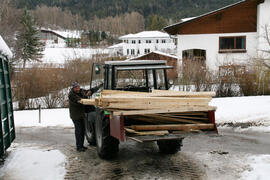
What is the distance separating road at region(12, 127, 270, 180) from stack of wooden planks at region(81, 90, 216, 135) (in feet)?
1.25

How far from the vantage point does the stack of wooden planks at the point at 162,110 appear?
20.9 ft

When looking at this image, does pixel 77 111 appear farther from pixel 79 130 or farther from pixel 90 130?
pixel 90 130

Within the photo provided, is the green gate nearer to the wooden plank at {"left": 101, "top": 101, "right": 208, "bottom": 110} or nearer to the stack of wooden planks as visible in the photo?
the stack of wooden planks

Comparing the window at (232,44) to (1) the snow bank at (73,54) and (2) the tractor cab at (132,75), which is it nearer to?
(1) the snow bank at (73,54)

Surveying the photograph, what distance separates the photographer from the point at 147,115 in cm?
680

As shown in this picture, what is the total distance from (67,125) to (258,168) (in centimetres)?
850

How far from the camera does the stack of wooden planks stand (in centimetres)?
637

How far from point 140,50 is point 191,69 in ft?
202

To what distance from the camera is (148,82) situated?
865 cm

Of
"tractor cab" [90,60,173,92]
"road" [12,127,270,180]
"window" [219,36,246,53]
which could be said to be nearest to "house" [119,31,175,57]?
"window" [219,36,246,53]

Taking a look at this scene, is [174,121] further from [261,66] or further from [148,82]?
[261,66]

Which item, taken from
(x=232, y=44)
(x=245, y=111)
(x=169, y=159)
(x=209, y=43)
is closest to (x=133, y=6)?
(x=209, y=43)

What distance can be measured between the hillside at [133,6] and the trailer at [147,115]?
130110mm

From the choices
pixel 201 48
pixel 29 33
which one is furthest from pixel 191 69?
pixel 29 33
